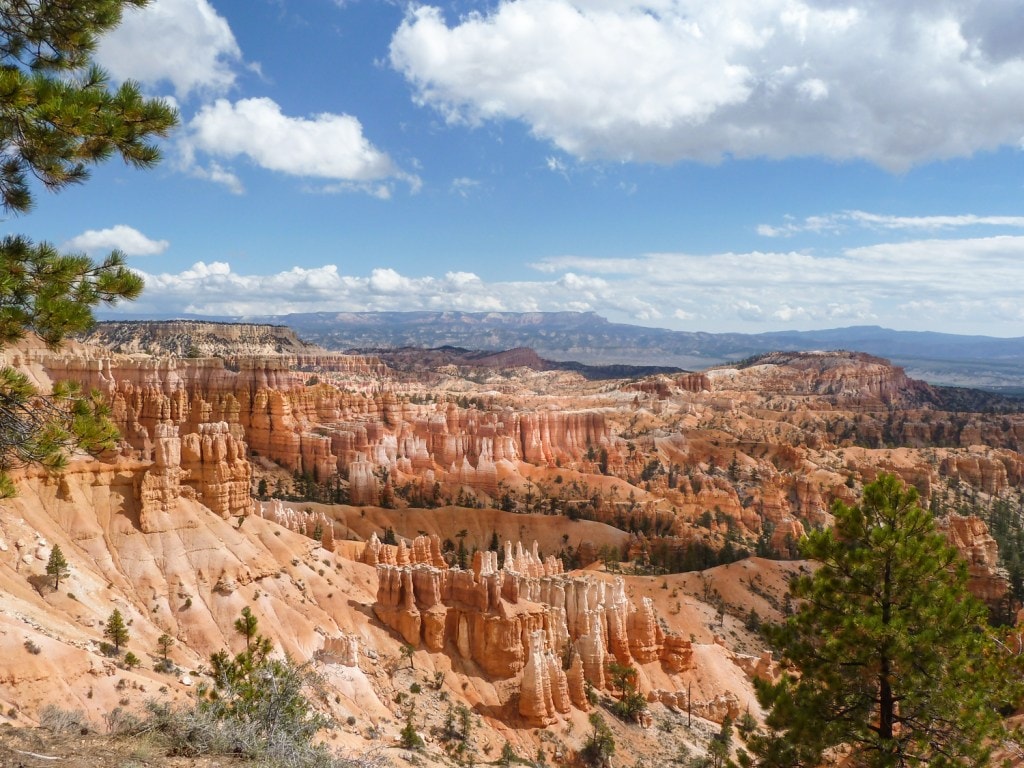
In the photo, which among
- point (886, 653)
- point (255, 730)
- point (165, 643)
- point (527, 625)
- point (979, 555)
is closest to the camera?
point (255, 730)

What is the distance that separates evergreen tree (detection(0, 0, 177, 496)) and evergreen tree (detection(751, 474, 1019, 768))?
11.6 meters

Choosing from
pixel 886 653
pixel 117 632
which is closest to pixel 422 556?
pixel 117 632

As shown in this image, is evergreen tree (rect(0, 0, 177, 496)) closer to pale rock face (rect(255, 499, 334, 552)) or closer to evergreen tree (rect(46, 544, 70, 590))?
evergreen tree (rect(46, 544, 70, 590))

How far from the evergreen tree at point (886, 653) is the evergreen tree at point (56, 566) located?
21915mm

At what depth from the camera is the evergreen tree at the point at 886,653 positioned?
1118 cm

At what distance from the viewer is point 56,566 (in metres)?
23.2

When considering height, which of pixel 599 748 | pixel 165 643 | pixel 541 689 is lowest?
pixel 599 748

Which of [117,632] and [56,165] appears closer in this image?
[56,165]

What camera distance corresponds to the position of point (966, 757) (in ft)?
37.1

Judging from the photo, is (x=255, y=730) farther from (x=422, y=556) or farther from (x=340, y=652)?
(x=422, y=556)

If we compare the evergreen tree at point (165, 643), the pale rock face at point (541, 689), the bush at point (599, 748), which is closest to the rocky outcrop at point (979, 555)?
the bush at point (599, 748)

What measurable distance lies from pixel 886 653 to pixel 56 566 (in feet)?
78.7

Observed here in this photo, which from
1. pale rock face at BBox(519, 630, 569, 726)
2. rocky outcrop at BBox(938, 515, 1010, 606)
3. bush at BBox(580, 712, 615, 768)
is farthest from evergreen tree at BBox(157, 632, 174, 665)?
rocky outcrop at BBox(938, 515, 1010, 606)

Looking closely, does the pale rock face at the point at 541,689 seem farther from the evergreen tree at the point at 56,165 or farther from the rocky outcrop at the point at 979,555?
Result: the rocky outcrop at the point at 979,555
